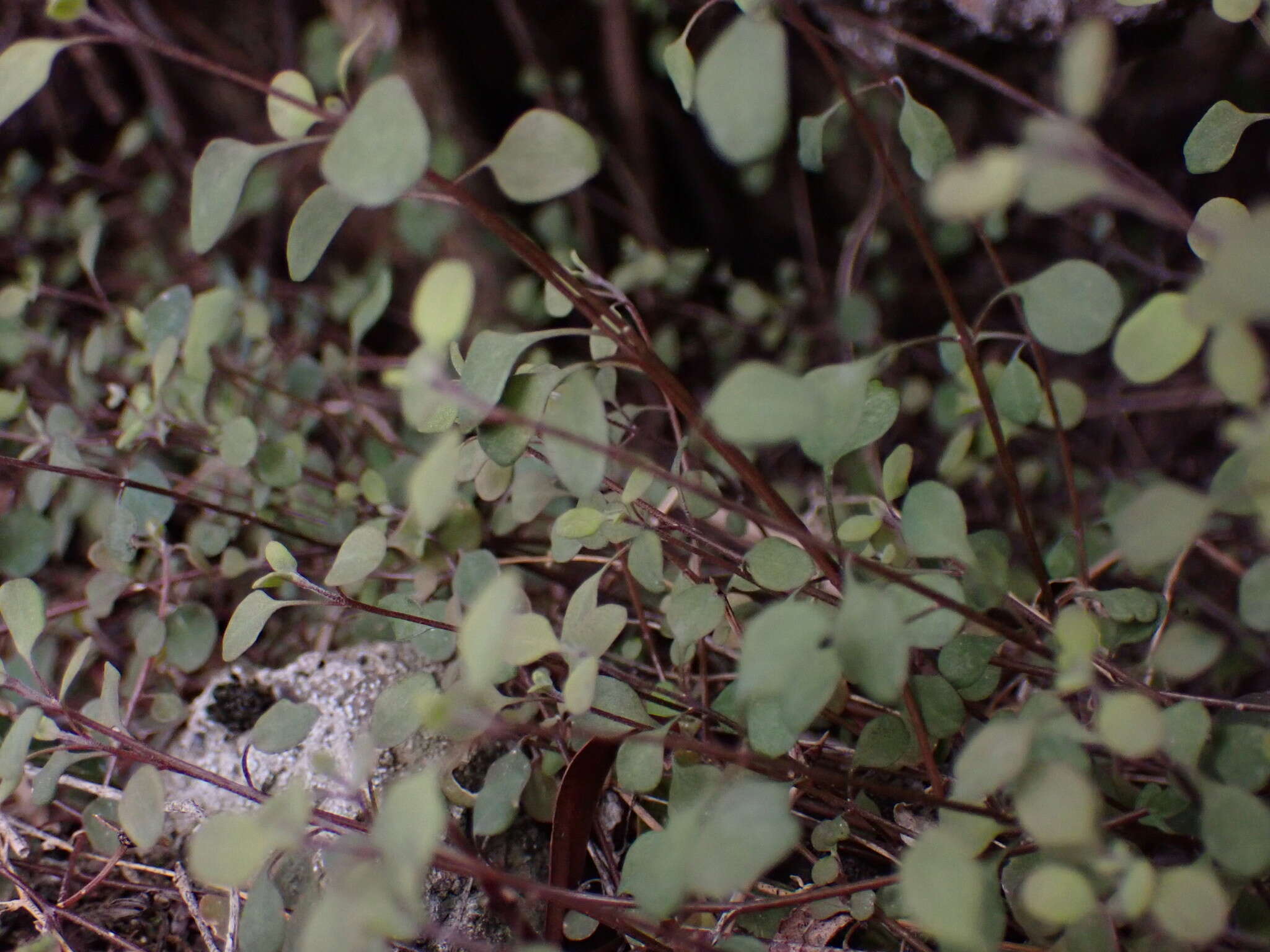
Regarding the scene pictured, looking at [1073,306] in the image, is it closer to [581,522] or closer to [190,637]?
[581,522]

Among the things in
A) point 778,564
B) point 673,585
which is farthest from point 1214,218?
point 673,585

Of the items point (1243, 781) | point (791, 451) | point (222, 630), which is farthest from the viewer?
point (791, 451)

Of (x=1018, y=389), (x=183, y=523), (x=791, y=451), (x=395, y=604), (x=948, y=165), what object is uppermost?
(x=948, y=165)

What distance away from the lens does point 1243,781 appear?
57 cm

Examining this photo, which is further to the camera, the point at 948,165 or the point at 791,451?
the point at 791,451

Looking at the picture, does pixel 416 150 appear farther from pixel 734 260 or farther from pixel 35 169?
pixel 35 169

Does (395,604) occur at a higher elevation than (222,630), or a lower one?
higher

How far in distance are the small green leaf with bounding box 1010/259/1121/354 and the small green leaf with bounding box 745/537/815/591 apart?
22 centimetres

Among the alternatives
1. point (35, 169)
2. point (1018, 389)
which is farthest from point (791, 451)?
point (35, 169)

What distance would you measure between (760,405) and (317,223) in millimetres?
376

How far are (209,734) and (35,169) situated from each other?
4.86 feet

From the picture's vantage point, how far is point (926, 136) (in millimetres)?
749

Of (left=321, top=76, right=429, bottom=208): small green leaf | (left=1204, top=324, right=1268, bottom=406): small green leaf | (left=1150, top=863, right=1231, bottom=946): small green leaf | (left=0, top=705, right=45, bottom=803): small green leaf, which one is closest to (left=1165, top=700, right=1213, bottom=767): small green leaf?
(left=1150, top=863, right=1231, bottom=946): small green leaf

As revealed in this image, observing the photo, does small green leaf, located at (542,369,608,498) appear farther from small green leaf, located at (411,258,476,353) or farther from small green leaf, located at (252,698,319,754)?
small green leaf, located at (252,698,319,754)
